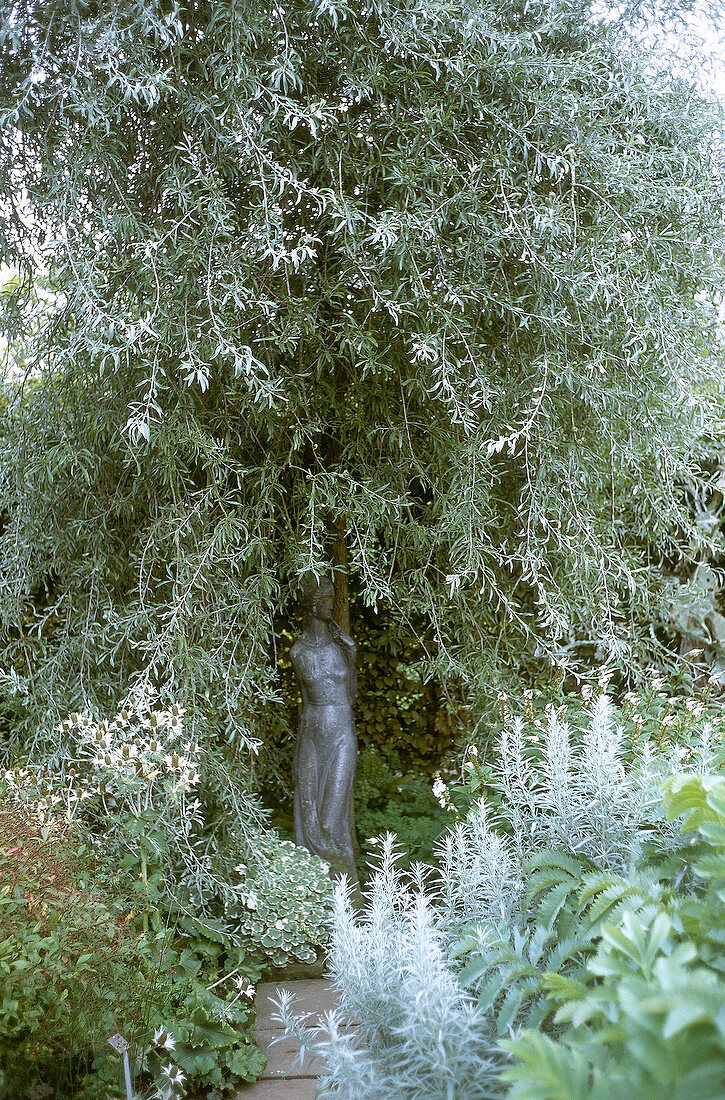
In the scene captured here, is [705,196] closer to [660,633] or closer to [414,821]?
[660,633]

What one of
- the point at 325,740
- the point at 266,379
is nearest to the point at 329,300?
the point at 266,379

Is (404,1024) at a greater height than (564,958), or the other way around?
(564,958)

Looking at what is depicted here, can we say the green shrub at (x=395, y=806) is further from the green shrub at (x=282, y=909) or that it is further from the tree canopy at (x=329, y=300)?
the tree canopy at (x=329, y=300)

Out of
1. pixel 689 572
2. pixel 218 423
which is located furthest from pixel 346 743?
pixel 689 572

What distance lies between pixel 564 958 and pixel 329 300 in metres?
2.60

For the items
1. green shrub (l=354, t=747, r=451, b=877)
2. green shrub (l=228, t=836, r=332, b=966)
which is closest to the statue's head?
green shrub (l=228, t=836, r=332, b=966)

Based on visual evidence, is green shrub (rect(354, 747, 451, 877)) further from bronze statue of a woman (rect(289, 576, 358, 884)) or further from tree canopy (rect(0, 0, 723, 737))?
tree canopy (rect(0, 0, 723, 737))

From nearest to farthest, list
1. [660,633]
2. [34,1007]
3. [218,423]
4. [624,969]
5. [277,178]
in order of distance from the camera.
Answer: [624,969]
[34,1007]
[277,178]
[218,423]
[660,633]

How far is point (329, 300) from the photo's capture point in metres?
3.40

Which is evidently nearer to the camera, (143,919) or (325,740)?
(143,919)

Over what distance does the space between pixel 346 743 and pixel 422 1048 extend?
2502 mm

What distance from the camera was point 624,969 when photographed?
42.3 inches

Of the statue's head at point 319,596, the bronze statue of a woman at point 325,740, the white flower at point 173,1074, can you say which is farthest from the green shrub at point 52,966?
the statue's head at point 319,596

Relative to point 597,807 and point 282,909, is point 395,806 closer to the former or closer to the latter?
point 282,909
